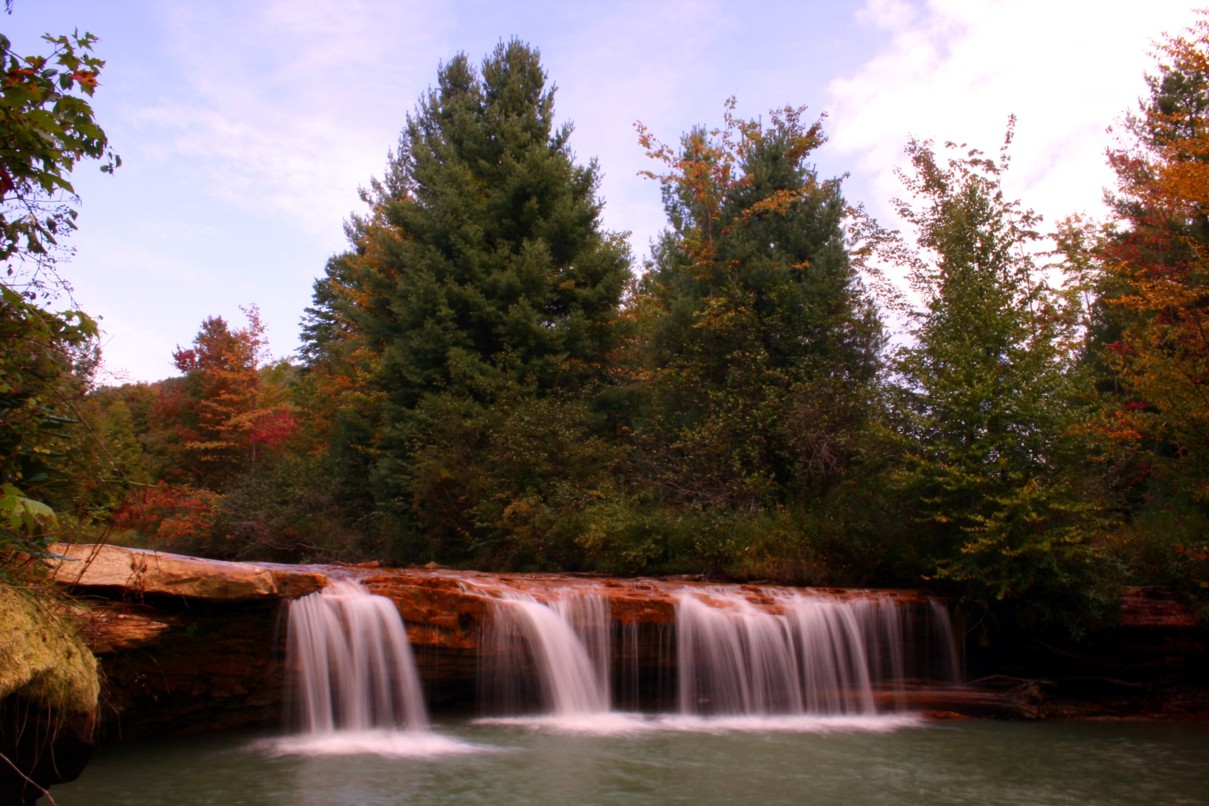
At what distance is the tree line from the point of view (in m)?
13.8

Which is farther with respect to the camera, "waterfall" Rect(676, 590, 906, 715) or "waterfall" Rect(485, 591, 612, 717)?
"waterfall" Rect(676, 590, 906, 715)

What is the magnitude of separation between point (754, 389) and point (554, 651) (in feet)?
34.3

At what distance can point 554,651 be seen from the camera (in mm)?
11055

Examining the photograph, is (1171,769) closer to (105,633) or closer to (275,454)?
(105,633)

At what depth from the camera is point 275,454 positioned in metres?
32.6

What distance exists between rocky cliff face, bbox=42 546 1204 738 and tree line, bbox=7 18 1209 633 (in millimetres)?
1892

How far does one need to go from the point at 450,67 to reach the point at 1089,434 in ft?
81.2

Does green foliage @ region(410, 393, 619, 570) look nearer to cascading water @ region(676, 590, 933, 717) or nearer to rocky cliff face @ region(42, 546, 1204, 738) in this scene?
rocky cliff face @ region(42, 546, 1204, 738)

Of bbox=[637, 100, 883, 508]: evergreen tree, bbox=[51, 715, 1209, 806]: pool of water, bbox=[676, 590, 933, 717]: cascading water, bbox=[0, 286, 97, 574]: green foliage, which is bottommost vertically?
bbox=[51, 715, 1209, 806]: pool of water

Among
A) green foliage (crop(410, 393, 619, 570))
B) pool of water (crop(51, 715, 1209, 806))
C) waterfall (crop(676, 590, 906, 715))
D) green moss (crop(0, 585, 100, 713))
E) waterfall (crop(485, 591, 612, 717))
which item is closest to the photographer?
green moss (crop(0, 585, 100, 713))

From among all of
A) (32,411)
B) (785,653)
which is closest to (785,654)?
(785,653)

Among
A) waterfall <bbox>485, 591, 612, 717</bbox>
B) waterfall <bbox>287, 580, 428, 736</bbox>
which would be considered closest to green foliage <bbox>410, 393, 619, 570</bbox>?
waterfall <bbox>485, 591, 612, 717</bbox>

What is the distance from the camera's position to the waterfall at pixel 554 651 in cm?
1079

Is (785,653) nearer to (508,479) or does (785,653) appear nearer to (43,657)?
(508,479)
